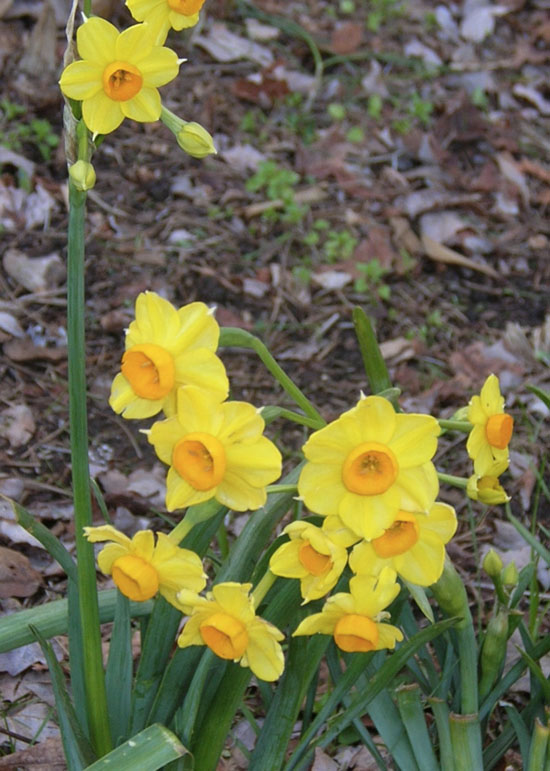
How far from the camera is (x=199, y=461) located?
1.18 meters

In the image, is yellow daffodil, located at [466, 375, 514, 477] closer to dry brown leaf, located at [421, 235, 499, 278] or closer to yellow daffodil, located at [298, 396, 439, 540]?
yellow daffodil, located at [298, 396, 439, 540]

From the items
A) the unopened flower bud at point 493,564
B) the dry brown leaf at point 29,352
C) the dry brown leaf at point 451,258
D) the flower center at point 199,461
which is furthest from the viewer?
the dry brown leaf at point 451,258

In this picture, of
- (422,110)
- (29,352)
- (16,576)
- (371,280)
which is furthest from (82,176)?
(422,110)

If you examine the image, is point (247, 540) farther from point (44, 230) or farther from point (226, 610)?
point (44, 230)

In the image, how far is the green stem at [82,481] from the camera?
50.9 inches

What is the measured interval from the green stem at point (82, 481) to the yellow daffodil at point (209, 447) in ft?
0.69

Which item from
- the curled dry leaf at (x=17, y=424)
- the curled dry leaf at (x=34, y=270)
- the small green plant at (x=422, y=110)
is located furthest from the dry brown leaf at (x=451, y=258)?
the curled dry leaf at (x=17, y=424)

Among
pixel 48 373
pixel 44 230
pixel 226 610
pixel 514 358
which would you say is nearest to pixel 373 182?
pixel 514 358

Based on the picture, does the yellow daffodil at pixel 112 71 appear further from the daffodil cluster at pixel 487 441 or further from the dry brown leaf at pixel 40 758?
the dry brown leaf at pixel 40 758

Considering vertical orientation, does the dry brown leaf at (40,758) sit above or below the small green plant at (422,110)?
below

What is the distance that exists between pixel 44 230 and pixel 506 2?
2892 millimetres

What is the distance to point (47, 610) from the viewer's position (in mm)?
1631

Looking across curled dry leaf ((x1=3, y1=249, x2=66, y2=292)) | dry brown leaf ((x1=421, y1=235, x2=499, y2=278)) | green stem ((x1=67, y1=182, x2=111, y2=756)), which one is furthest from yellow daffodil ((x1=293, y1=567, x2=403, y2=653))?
dry brown leaf ((x1=421, y1=235, x2=499, y2=278))

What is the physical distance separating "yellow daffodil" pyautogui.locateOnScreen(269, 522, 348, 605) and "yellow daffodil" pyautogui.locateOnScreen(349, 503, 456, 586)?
27 mm
